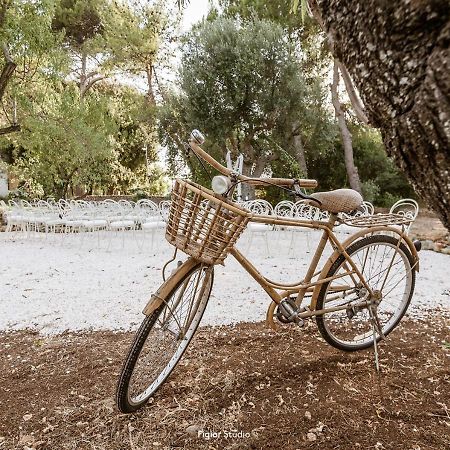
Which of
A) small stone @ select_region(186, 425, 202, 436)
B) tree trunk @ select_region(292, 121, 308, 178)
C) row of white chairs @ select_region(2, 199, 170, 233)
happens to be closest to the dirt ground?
small stone @ select_region(186, 425, 202, 436)

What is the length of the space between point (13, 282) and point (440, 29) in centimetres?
535

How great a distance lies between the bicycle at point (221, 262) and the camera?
1.67 metres

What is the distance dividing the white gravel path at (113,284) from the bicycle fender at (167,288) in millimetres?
1555

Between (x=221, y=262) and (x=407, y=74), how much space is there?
3.74 feet

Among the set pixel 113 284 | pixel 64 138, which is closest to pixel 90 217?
pixel 113 284

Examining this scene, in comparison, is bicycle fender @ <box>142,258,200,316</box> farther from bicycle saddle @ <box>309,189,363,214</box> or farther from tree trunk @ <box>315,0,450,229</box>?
tree trunk @ <box>315,0,450,229</box>

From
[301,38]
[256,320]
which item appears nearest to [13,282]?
[256,320]

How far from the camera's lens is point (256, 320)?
10.9 feet

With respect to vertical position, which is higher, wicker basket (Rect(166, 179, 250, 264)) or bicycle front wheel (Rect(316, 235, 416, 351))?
wicker basket (Rect(166, 179, 250, 264))

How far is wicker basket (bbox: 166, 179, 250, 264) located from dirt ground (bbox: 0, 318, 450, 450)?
0.84m

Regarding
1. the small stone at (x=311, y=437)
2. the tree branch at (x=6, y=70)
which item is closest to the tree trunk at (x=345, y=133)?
the tree branch at (x=6, y=70)

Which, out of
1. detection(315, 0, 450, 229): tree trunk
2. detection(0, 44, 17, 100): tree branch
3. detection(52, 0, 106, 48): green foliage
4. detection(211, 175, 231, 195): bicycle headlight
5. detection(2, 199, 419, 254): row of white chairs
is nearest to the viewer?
detection(315, 0, 450, 229): tree trunk

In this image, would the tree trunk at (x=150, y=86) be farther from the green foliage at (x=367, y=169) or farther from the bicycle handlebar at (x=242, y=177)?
the bicycle handlebar at (x=242, y=177)

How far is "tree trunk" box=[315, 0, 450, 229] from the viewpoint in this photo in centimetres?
79
